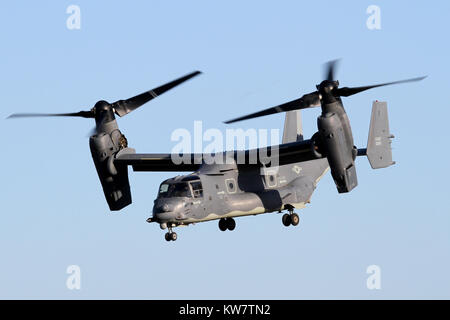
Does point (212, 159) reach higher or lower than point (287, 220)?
higher

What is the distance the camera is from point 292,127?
135ft

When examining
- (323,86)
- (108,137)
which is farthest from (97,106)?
(323,86)

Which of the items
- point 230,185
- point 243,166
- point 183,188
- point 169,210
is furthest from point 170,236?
point 243,166

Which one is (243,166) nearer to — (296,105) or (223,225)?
(223,225)

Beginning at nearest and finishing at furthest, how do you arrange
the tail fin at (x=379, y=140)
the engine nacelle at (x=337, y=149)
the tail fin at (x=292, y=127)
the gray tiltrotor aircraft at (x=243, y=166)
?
the engine nacelle at (x=337, y=149), the gray tiltrotor aircraft at (x=243, y=166), the tail fin at (x=379, y=140), the tail fin at (x=292, y=127)

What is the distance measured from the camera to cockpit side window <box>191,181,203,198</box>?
34875 millimetres

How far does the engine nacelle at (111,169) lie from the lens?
3581cm

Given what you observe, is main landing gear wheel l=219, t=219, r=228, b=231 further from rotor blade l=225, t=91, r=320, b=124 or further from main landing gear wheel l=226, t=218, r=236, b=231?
rotor blade l=225, t=91, r=320, b=124

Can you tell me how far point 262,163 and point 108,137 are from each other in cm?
571

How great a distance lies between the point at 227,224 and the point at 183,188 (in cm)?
405

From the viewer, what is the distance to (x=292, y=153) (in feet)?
114

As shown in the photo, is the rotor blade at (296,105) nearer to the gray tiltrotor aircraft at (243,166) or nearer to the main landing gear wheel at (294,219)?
the gray tiltrotor aircraft at (243,166)

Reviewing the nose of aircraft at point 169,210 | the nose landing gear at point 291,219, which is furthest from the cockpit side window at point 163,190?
the nose landing gear at point 291,219

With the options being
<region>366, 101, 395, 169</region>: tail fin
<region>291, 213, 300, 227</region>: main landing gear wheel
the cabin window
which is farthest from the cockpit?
<region>366, 101, 395, 169</region>: tail fin
